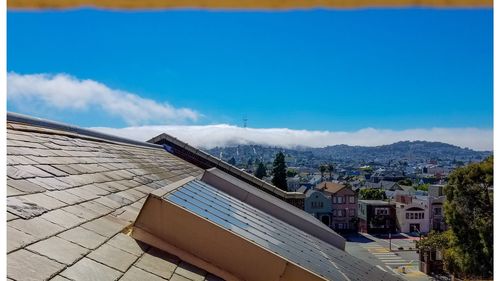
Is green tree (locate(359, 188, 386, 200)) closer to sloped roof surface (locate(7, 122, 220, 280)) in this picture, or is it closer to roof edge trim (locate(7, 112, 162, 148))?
roof edge trim (locate(7, 112, 162, 148))

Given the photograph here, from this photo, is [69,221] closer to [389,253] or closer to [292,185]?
[389,253]

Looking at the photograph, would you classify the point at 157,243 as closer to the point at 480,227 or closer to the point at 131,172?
the point at 131,172

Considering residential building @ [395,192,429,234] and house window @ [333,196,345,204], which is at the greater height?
house window @ [333,196,345,204]

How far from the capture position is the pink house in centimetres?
7588

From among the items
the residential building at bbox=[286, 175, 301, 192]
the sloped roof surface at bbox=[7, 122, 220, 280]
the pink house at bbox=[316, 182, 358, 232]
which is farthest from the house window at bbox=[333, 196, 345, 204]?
the sloped roof surface at bbox=[7, 122, 220, 280]

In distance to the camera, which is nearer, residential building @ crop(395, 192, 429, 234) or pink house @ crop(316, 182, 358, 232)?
residential building @ crop(395, 192, 429, 234)

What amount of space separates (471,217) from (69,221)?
32.6 m

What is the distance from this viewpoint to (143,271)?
3.75 metres

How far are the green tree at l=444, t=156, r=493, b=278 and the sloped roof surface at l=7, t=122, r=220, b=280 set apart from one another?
29.7 m

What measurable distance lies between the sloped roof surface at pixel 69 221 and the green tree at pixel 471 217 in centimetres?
2969

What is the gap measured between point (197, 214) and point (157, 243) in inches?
19.8

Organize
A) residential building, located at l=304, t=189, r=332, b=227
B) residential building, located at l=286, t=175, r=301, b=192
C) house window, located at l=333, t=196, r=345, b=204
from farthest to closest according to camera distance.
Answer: residential building, located at l=286, t=175, r=301, b=192 < house window, located at l=333, t=196, r=345, b=204 < residential building, located at l=304, t=189, r=332, b=227

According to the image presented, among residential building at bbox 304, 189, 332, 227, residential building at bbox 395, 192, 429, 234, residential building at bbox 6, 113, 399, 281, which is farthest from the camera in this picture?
residential building at bbox 304, 189, 332, 227

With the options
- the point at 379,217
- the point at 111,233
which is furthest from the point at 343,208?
the point at 111,233
